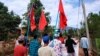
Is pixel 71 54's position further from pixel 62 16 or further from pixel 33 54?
pixel 33 54

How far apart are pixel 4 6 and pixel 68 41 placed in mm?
44052

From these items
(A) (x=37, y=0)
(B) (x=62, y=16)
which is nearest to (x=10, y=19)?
(A) (x=37, y=0)

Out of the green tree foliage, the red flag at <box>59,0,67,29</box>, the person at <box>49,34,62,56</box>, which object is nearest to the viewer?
the person at <box>49,34,62,56</box>

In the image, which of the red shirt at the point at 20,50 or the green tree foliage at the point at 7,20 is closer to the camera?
the red shirt at the point at 20,50

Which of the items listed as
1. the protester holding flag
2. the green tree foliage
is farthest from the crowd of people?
the green tree foliage

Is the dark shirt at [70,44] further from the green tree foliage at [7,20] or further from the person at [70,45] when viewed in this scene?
the green tree foliage at [7,20]

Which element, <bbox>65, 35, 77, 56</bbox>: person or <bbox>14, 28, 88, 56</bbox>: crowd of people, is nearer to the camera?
<bbox>14, 28, 88, 56</bbox>: crowd of people

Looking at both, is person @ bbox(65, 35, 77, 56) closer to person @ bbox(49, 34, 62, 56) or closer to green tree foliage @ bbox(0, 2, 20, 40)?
person @ bbox(49, 34, 62, 56)

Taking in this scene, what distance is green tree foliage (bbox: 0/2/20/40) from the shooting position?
172 ft

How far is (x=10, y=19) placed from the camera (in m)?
56.4

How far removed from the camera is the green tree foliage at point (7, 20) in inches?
2064

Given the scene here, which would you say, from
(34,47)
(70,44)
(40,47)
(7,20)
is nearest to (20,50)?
(40,47)

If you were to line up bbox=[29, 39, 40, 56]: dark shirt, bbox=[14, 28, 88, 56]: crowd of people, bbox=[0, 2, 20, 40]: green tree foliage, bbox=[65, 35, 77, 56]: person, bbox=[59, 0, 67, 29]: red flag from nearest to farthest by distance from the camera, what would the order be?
1. bbox=[14, 28, 88, 56]: crowd of people
2. bbox=[29, 39, 40, 56]: dark shirt
3. bbox=[59, 0, 67, 29]: red flag
4. bbox=[65, 35, 77, 56]: person
5. bbox=[0, 2, 20, 40]: green tree foliage

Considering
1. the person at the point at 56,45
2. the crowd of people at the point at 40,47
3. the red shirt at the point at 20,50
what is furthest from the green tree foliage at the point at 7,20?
the red shirt at the point at 20,50
